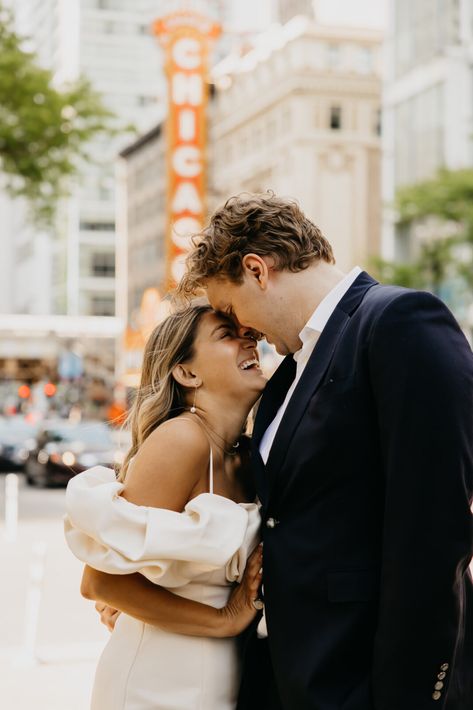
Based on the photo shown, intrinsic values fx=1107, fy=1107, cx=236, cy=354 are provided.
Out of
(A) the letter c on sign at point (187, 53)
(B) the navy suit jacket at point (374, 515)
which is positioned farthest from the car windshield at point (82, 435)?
(B) the navy suit jacket at point (374, 515)

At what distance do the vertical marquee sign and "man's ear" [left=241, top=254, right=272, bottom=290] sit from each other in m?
33.8

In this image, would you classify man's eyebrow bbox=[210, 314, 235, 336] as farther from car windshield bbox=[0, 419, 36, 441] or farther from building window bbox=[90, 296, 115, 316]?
building window bbox=[90, 296, 115, 316]

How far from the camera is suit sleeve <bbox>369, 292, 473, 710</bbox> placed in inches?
99.1

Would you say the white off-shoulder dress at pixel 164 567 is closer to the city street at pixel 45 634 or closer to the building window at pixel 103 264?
the city street at pixel 45 634

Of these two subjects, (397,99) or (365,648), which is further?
(397,99)

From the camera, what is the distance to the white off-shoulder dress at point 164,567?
292 centimetres

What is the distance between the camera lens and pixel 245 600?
9.98 ft

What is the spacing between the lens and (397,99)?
163 ft

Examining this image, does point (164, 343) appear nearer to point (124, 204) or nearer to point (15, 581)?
point (15, 581)

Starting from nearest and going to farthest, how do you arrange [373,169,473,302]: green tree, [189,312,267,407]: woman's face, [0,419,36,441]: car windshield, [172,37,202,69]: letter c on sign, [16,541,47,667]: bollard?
[189,312,267,407]: woman's face → [16,541,47,667]: bollard → [373,169,473,302]: green tree → [0,419,36,441]: car windshield → [172,37,202,69]: letter c on sign

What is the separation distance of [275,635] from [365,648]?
0.80 feet

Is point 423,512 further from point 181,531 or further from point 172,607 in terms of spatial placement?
point 172,607

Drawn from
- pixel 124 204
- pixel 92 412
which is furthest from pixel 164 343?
pixel 124 204

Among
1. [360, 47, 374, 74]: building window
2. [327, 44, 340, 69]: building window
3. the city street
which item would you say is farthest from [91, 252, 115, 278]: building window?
the city street
